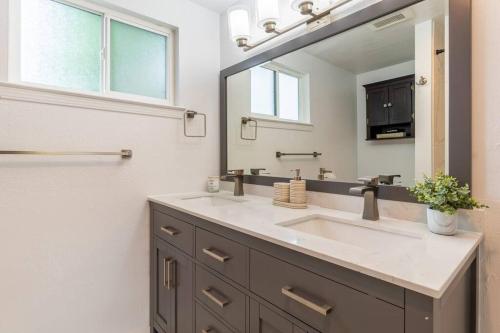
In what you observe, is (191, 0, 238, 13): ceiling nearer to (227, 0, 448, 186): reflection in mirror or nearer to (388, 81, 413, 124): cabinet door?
(227, 0, 448, 186): reflection in mirror

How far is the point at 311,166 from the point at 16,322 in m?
1.67

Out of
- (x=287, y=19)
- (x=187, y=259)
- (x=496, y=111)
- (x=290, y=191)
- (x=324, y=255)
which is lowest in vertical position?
(x=187, y=259)

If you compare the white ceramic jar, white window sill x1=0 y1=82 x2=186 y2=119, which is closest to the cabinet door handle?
the white ceramic jar

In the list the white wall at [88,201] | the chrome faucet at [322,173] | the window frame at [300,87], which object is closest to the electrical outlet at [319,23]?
the window frame at [300,87]

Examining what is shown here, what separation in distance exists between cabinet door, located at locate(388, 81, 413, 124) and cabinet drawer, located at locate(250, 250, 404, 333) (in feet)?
2.65

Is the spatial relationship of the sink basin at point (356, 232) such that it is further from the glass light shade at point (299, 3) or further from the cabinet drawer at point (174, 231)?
the glass light shade at point (299, 3)

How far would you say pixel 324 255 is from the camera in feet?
2.35

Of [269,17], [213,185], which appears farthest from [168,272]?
[269,17]

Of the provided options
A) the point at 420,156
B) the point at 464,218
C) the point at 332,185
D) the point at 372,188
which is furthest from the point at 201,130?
the point at 464,218

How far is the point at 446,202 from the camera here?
34.7 inches

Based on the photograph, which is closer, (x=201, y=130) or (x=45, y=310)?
(x=45, y=310)

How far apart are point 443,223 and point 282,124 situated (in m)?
1.02

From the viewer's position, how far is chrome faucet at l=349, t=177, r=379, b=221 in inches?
43.0

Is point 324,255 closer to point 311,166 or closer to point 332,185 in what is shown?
point 332,185
